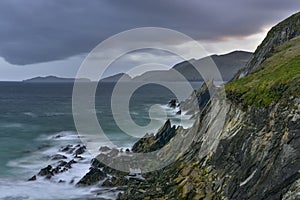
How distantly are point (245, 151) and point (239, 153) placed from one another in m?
0.75

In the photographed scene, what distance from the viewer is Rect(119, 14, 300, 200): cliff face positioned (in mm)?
20172

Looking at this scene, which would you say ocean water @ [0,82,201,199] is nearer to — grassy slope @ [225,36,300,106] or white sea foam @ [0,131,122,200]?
white sea foam @ [0,131,122,200]

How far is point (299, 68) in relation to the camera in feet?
86.1

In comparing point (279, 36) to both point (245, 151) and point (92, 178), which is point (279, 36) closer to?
point (245, 151)

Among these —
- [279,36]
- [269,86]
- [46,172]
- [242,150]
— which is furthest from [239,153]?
[279,36]

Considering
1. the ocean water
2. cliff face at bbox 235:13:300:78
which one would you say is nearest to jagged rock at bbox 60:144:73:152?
the ocean water

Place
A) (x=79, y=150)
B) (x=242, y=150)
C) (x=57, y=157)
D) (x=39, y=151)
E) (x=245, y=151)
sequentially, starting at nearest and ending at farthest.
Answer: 1. (x=245, y=151)
2. (x=242, y=150)
3. (x=57, y=157)
4. (x=79, y=150)
5. (x=39, y=151)

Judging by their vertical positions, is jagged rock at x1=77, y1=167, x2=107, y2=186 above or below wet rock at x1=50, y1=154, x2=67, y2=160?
below

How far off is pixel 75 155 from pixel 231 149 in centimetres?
2714

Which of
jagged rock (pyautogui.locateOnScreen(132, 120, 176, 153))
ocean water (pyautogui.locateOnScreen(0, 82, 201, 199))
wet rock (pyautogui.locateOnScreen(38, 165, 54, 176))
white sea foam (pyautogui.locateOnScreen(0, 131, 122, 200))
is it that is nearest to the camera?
white sea foam (pyautogui.locateOnScreen(0, 131, 122, 200))

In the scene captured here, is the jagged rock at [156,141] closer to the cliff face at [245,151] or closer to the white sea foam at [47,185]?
the white sea foam at [47,185]

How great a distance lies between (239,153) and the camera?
24594 millimetres

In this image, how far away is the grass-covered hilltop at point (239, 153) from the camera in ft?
66.7

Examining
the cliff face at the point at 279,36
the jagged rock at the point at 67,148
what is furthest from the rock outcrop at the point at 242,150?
the cliff face at the point at 279,36
